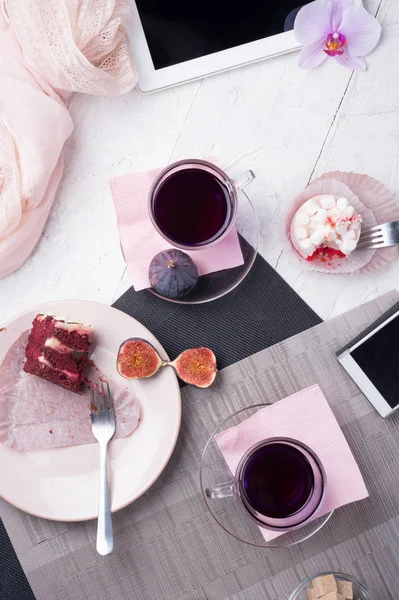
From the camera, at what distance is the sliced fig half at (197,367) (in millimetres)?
1212

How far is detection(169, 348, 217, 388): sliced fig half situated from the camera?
47.7 inches

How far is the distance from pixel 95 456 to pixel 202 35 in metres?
0.90

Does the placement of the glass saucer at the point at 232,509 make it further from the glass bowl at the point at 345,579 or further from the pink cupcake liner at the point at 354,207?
the pink cupcake liner at the point at 354,207

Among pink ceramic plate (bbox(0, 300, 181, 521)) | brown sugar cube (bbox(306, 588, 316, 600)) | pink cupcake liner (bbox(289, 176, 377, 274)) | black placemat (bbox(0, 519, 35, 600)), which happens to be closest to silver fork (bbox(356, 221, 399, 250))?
pink cupcake liner (bbox(289, 176, 377, 274))

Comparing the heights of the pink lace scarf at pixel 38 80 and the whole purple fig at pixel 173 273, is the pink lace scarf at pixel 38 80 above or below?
above

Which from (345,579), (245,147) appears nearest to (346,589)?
(345,579)

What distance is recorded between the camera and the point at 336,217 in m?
1.17

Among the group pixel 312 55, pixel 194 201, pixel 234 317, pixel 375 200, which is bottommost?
pixel 234 317

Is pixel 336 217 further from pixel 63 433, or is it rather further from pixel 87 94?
pixel 63 433

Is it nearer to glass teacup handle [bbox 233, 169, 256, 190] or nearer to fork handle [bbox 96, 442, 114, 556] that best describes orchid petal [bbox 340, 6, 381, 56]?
glass teacup handle [bbox 233, 169, 256, 190]

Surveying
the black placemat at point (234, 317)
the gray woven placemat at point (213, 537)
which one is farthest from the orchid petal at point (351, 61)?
the gray woven placemat at point (213, 537)

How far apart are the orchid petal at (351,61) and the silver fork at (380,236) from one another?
1.16 feet

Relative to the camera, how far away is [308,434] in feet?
3.98

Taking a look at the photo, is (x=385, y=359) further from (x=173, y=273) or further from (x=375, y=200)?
(x=173, y=273)
